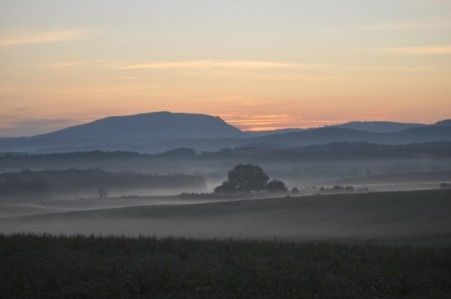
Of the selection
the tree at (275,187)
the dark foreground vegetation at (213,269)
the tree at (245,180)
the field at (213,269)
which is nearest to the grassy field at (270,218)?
the field at (213,269)

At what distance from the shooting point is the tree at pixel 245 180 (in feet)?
343

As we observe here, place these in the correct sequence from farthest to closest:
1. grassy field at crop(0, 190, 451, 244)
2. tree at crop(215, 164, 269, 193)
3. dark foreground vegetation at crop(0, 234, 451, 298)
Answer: tree at crop(215, 164, 269, 193)
grassy field at crop(0, 190, 451, 244)
dark foreground vegetation at crop(0, 234, 451, 298)

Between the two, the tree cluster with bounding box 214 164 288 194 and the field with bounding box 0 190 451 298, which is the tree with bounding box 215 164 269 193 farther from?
the field with bounding box 0 190 451 298

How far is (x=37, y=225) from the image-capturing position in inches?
2448

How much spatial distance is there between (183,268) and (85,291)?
3.32m

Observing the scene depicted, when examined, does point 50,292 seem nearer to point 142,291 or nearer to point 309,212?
point 142,291

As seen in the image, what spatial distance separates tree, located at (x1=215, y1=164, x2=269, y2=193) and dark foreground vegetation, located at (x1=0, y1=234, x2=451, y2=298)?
82.2 m

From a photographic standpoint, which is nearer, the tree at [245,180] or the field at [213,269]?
the field at [213,269]

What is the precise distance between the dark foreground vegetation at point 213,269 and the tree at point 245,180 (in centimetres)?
8222

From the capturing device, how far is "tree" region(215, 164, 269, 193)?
104562 millimetres

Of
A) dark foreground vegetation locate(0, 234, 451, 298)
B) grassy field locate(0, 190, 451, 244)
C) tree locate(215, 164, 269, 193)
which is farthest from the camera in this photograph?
tree locate(215, 164, 269, 193)

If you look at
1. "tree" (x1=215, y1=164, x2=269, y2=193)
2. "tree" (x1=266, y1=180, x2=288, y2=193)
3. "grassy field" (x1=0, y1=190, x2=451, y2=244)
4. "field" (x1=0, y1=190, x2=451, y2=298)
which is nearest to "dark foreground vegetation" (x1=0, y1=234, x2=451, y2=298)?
"field" (x1=0, y1=190, x2=451, y2=298)

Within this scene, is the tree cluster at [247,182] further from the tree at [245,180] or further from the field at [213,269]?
the field at [213,269]

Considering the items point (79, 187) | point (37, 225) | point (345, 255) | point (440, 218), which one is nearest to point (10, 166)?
point (79, 187)
